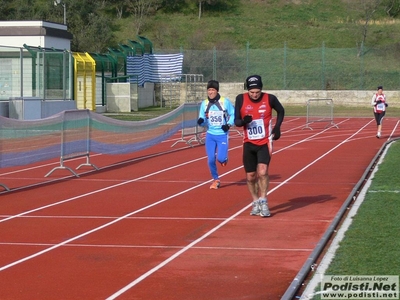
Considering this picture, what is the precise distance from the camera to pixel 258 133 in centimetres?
1188

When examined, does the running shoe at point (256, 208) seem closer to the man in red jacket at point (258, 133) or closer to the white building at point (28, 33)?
the man in red jacket at point (258, 133)

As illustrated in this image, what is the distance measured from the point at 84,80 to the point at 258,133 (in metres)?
29.6

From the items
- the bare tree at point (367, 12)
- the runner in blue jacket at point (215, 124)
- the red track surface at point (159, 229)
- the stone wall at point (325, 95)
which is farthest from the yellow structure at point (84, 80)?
the bare tree at point (367, 12)

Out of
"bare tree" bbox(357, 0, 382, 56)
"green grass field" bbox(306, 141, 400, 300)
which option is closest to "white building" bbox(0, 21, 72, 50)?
"green grass field" bbox(306, 141, 400, 300)

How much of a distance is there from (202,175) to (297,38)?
5740 centimetres

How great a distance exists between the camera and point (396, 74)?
57.2 m

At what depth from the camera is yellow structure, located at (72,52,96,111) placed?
40094mm

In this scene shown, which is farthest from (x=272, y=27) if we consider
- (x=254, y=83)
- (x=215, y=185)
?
(x=254, y=83)

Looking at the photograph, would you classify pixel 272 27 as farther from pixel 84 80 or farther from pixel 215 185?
pixel 215 185

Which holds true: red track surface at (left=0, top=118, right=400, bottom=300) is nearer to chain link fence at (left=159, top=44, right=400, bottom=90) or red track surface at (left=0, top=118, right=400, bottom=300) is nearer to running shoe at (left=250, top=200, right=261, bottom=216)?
running shoe at (left=250, top=200, right=261, bottom=216)

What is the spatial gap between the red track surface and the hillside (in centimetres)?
5164

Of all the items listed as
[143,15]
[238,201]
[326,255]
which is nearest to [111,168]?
[238,201]

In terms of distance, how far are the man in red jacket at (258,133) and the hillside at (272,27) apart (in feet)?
187

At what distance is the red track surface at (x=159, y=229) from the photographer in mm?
8062
